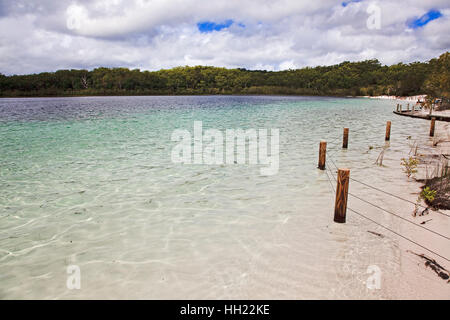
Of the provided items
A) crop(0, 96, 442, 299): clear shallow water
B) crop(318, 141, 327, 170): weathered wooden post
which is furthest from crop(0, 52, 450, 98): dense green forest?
crop(0, 96, 442, 299): clear shallow water

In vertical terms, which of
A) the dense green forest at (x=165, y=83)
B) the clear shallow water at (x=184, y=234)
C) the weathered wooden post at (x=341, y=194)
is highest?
the dense green forest at (x=165, y=83)

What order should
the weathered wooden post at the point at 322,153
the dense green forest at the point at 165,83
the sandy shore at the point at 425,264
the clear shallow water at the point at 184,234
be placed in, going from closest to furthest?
1. the sandy shore at the point at 425,264
2. the clear shallow water at the point at 184,234
3. the weathered wooden post at the point at 322,153
4. the dense green forest at the point at 165,83

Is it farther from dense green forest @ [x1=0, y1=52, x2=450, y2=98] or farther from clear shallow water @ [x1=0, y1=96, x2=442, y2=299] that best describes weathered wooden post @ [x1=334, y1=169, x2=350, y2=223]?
dense green forest @ [x1=0, y1=52, x2=450, y2=98]

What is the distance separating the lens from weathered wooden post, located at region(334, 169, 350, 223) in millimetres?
6523

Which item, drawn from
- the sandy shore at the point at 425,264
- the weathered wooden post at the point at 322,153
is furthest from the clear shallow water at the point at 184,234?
the weathered wooden post at the point at 322,153

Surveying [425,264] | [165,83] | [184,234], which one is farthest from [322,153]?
[165,83]

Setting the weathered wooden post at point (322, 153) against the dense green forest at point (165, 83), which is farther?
the dense green forest at point (165, 83)

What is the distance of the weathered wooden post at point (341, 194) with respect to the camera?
652 centimetres

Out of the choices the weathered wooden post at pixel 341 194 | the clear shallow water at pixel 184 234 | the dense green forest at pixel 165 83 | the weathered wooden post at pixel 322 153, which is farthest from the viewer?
the dense green forest at pixel 165 83

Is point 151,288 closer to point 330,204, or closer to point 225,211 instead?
point 225,211

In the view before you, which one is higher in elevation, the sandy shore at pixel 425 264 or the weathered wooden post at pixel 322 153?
the weathered wooden post at pixel 322 153

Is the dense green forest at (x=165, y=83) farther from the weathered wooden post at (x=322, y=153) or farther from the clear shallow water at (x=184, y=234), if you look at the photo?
the clear shallow water at (x=184, y=234)
